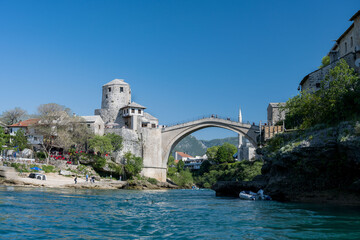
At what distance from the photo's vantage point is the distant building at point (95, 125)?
5231 centimetres

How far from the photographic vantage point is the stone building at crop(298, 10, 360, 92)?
28984mm

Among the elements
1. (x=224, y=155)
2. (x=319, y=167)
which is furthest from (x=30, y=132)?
(x=224, y=155)

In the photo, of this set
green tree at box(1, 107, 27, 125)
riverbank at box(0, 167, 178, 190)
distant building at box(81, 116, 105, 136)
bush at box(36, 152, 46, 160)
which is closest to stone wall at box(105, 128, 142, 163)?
distant building at box(81, 116, 105, 136)

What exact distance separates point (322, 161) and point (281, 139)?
17.4 ft

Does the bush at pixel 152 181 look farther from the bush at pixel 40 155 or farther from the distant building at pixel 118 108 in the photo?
the bush at pixel 40 155

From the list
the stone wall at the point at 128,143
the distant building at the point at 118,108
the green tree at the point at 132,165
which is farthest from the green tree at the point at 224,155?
the green tree at the point at 132,165

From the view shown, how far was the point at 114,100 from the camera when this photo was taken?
59125 mm

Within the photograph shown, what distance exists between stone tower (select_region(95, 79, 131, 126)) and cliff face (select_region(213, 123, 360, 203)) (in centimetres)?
3711

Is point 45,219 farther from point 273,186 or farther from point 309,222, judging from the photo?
point 273,186

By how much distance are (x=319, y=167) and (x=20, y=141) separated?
37415 millimetres

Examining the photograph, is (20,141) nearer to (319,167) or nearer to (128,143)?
(128,143)

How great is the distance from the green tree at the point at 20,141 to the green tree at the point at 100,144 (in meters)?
7.99

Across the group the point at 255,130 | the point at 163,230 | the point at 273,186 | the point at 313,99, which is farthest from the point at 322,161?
the point at 255,130

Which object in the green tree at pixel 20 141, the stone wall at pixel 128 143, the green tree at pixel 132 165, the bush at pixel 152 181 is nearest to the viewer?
the green tree at pixel 20 141
